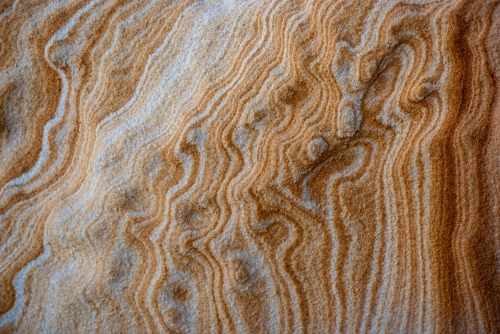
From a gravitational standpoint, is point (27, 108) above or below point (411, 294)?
above

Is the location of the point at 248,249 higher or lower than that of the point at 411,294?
higher

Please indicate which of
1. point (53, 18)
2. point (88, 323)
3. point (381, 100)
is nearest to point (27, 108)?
point (53, 18)

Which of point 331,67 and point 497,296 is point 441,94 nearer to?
point 331,67

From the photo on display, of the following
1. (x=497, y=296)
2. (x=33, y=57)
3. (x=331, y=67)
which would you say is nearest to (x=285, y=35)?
(x=331, y=67)

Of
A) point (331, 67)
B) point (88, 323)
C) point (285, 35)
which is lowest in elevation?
point (88, 323)

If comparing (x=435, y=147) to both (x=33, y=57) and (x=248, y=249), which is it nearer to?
(x=248, y=249)

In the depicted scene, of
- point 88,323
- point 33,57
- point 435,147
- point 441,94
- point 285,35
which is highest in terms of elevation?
point 33,57
